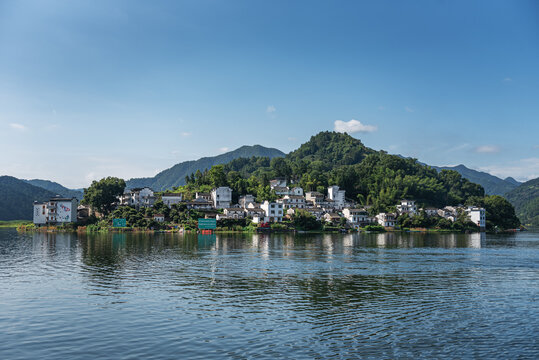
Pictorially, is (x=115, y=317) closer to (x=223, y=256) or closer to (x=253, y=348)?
(x=253, y=348)

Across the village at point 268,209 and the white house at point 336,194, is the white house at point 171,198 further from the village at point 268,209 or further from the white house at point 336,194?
the white house at point 336,194

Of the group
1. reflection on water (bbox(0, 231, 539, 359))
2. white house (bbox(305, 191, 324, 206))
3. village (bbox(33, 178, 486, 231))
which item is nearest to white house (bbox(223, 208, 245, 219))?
village (bbox(33, 178, 486, 231))

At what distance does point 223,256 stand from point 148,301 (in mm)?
20291

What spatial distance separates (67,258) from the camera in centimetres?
3825

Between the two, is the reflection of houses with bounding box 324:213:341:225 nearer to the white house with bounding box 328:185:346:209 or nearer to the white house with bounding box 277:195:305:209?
the white house with bounding box 277:195:305:209

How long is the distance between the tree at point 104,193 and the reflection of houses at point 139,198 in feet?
15.2

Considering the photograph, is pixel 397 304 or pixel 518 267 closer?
pixel 397 304

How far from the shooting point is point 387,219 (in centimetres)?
9931

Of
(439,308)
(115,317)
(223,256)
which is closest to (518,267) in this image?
(439,308)

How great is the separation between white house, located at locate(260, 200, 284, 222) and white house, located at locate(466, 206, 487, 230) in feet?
161

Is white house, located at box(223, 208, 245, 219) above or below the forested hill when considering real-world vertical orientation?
below

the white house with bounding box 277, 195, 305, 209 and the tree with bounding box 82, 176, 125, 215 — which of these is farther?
the white house with bounding box 277, 195, 305, 209

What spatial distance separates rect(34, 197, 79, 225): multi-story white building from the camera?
3804 inches

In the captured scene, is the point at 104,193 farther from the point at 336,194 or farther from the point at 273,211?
the point at 336,194
